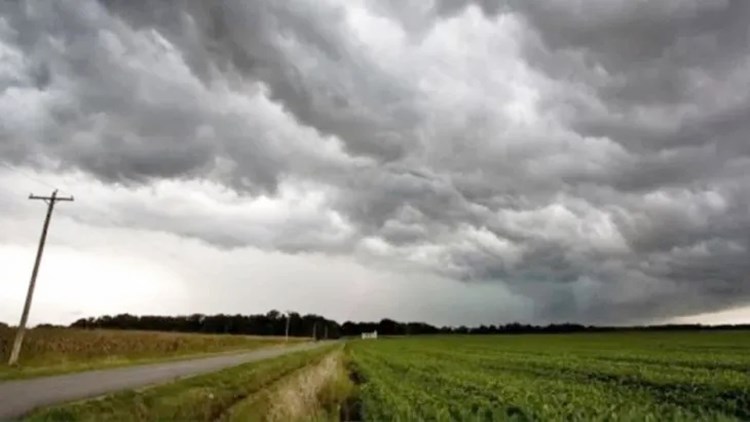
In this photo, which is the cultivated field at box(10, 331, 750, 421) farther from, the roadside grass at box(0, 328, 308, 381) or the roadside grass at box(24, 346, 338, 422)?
the roadside grass at box(0, 328, 308, 381)

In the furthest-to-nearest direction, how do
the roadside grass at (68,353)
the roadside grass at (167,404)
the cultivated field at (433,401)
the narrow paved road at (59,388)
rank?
the roadside grass at (68,353) → the narrow paved road at (59,388) → the roadside grass at (167,404) → the cultivated field at (433,401)

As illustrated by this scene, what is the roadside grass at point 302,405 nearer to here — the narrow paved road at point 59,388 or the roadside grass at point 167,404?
the roadside grass at point 167,404

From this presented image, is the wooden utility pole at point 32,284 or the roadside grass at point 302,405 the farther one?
the wooden utility pole at point 32,284

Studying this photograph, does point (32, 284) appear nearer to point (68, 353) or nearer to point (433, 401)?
point (68, 353)

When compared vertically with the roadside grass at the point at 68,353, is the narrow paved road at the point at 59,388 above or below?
below

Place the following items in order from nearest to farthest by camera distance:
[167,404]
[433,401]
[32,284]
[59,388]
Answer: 1. [433,401]
2. [167,404]
3. [59,388]
4. [32,284]

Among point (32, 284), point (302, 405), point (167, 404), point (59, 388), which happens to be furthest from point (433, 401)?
point (32, 284)

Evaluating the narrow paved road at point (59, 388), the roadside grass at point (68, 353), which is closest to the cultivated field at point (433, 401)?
the narrow paved road at point (59, 388)

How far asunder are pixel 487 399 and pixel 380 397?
9.23 ft

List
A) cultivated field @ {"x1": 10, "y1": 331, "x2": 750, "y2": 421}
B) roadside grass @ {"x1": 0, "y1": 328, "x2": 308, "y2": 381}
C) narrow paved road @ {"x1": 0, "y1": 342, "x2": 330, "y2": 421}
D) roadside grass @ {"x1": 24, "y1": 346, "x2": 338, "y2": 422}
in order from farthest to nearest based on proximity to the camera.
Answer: roadside grass @ {"x1": 0, "y1": 328, "x2": 308, "y2": 381}
narrow paved road @ {"x1": 0, "y1": 342, "x2": 330, "y2": 421}
roadside grass @ {"x1": 24, "y1": 346, "x2": 338, "y2": 422}
cultivated field @ {"x1": 10, "y1": 331, "x2": 750, "y2": 421}

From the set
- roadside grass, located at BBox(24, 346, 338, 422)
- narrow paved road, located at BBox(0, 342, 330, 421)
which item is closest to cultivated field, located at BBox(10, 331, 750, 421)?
roadside grass, located at BBox(24, 346, 338, 422)

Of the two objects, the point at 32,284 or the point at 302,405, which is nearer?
the point at 302,405

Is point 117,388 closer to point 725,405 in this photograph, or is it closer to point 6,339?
point 725,405

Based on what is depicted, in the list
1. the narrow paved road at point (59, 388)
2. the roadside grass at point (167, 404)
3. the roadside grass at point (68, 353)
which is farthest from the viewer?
the roadside grass at point (68, 353)
